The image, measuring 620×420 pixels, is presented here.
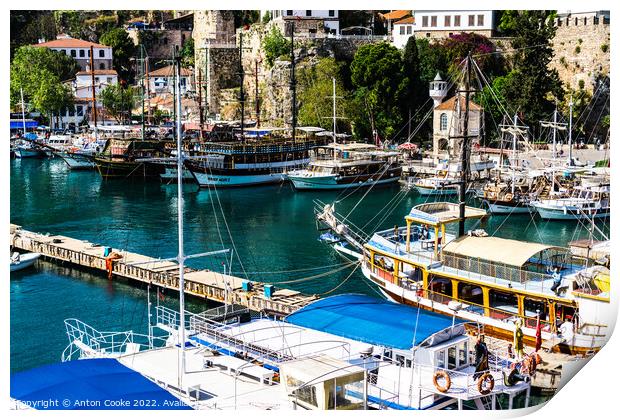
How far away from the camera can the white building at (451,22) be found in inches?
1724

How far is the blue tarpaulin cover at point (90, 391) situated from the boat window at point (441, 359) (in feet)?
11.5

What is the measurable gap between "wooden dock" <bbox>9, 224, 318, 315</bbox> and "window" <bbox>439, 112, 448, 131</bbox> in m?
18.0

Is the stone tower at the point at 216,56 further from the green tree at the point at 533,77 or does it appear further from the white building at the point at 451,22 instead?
the green tree at the point at 533,77

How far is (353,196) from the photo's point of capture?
34.2 meters

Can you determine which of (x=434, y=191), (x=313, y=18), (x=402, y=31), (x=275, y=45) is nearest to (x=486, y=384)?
(x=434, y=191)

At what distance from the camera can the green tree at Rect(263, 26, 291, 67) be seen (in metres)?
46.1

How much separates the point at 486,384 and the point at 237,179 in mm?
24836

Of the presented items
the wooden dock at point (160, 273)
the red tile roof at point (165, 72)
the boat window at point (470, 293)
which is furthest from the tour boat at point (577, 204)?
the red tile roof at point (165, 72)

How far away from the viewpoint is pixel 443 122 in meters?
38.3

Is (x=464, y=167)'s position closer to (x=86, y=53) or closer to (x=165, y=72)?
(x=165, y=72)

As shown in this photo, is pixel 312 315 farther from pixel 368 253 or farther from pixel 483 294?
pixel 368 253

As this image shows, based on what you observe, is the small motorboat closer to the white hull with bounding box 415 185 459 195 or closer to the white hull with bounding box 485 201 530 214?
the white hull with bounding box 485 201 530 214

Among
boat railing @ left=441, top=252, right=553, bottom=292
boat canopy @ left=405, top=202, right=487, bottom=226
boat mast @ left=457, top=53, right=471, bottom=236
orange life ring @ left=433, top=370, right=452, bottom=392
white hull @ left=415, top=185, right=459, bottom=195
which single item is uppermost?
boat mast @ left=457, top=53, right=471, bottom=236

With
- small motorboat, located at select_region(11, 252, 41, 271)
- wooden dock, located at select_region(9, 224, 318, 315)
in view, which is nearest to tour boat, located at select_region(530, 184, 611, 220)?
wooden dock, located at select_region(9, 224, 318, 315)
